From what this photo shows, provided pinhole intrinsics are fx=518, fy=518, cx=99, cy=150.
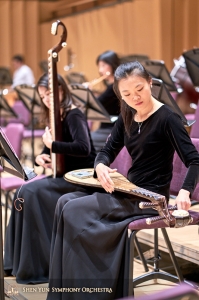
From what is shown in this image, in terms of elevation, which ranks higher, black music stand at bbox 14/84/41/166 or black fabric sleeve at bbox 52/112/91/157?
black music stand at bbox 14/84/41/166

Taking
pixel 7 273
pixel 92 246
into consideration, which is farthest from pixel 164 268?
pixel 92 246

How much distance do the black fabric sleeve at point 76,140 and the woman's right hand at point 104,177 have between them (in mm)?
493

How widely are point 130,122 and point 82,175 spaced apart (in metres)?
0.38

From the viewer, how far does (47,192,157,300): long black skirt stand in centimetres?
228

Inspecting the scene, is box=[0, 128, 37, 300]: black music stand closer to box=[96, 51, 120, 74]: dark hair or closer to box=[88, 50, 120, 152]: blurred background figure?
box=[88, 50, 120, 152]: blurred background figure

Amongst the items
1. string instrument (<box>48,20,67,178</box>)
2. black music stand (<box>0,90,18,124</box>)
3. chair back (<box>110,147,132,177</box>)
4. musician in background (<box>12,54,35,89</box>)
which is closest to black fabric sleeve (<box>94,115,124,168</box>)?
chair back (<box>110,147,132,177</box>)

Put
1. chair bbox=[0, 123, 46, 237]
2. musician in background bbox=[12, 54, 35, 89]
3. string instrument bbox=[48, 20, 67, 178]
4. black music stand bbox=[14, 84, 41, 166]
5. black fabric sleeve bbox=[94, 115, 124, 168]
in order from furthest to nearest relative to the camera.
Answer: musician in background bbox=[12, 54, 35, 89] < black music stand bbox=[14, 84, 41, 166] < chair bbox=[0, 123, 46, 237] < string instrument bbox=[48, 20, 67, 178] < black fabric sleeve bbox=[94, 115, 124, 168]

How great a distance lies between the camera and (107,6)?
32.6ft

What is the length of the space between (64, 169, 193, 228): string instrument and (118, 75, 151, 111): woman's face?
0.37m

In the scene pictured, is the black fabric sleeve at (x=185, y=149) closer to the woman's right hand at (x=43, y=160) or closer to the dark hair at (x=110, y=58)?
the woman's right hand at (x=43, y=160)

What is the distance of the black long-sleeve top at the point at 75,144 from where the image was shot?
2967mm

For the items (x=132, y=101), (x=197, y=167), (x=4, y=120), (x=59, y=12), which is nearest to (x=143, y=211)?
(x=197, y=167)

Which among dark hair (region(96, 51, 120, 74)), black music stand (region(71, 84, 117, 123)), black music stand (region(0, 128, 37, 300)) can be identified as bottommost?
black music stand (region(0, 128, 37, 300))

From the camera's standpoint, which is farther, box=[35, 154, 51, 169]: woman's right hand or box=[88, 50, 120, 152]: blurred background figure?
box=[88, 50, 120, 152]: blurred background figure
